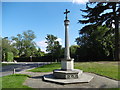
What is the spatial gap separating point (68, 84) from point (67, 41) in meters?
3.54

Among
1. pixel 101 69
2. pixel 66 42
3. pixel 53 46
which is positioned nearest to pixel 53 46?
pixel 53 46

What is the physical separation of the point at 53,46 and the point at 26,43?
546 inches

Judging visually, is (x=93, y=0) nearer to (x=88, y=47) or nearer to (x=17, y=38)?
(x=88, y=47)

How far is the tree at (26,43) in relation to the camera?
4564 centimetres

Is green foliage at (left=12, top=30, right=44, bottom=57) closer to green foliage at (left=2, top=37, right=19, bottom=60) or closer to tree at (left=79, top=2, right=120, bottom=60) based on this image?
green foliage at (left=2, top=37, right=19, bottom=60)

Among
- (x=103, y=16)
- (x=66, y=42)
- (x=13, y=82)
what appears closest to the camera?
(x=13, y=82)

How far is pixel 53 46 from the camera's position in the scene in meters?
37.2

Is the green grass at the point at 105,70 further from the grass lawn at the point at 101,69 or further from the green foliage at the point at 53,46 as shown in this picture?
the green foliage at the point at 53,46

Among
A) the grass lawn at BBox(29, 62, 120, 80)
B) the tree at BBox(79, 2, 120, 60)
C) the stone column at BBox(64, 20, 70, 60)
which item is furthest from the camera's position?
the tree at BBox(79, 2, 120, 60)

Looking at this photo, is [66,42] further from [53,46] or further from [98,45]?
[53,46]

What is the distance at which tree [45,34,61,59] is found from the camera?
34.2m

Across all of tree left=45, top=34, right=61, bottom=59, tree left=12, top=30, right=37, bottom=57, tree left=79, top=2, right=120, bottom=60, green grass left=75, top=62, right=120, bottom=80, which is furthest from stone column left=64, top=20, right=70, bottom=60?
tree left=12, top=30, right=37, bottom=57

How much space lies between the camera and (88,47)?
28.4 metres

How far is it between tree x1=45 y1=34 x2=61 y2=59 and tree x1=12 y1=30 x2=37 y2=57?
10033 mm
